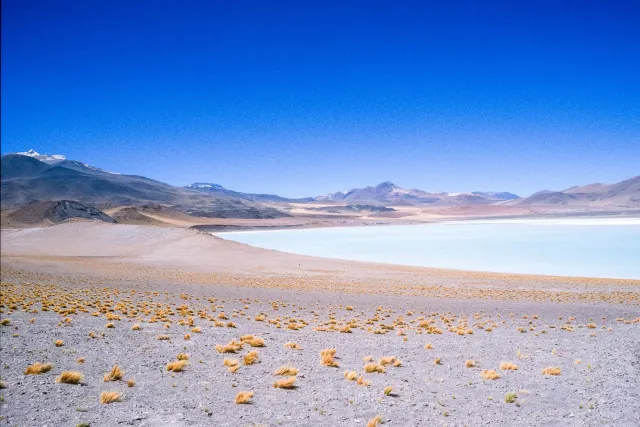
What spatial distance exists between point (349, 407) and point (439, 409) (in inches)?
50.2

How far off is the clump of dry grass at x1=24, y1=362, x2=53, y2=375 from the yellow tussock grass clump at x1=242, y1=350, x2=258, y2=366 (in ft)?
10.2

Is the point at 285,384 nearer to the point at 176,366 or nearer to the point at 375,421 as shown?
the point at 375,421

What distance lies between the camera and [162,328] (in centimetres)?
1062

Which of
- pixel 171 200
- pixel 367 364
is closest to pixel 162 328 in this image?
pixel 367 364

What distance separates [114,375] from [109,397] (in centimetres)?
99

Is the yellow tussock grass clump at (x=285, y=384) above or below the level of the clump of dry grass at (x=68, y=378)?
below

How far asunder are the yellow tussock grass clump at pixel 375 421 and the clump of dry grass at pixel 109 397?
342 cm

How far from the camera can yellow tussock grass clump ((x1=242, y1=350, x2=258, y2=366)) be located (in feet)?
26.4

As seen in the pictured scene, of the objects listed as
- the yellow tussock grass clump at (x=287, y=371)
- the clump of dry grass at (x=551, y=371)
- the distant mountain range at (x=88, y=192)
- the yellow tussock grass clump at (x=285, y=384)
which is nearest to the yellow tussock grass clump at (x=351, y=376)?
the yellow tussock grass clump at (x=287, y=371)

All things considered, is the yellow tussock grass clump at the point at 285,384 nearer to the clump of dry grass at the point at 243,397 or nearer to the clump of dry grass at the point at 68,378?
the clump of dry grass at the point at 243,397

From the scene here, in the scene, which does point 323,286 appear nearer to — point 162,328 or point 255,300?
point 255,300

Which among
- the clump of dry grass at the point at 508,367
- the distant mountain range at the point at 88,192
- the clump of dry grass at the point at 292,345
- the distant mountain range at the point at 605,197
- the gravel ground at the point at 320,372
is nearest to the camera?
the gravel ground at the point at 320,372

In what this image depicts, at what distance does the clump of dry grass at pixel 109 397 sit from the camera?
5945 millimetres

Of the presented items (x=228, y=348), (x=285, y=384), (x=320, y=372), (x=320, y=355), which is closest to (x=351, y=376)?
(x=320, y=372)
